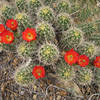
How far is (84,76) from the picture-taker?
2.74 meters

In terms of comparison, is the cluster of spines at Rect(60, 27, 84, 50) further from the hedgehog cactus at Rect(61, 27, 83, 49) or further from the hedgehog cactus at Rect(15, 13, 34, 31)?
the hedgehog cactus at Rect(15, 13, 34, 31)

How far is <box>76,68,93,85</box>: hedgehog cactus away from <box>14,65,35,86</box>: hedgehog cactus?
0.89 m

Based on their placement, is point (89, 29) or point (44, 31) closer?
point (44, 31)

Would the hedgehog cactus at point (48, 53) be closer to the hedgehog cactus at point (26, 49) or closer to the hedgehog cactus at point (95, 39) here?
the hedgehog cactus at point (26, 49)

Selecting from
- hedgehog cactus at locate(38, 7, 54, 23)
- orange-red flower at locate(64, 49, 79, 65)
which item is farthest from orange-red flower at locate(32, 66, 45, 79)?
hedgehog cactus at locate(38, 7, 54, 23)

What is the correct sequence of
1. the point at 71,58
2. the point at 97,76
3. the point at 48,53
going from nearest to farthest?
the point at 48,53 < the point at 71,58 < the point at 97,76

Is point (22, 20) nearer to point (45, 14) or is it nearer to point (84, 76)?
point (45, 14)

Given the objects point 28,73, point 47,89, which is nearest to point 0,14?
point 28,73

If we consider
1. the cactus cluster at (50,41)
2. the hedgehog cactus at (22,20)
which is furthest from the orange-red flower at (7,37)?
the hedgehog cactus at (22,20)

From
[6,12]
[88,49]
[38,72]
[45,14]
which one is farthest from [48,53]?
[6,12]

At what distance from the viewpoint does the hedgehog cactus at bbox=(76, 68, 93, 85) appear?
2717 mm

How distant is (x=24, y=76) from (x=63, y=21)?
1.33 m

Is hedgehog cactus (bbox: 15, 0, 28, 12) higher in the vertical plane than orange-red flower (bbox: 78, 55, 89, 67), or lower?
higher

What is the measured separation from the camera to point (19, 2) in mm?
3281
